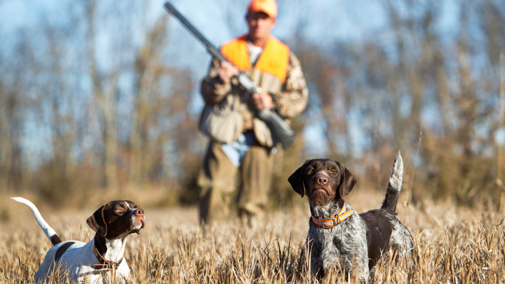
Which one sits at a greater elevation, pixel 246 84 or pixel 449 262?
pixel 246 84

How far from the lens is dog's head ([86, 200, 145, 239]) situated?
228 centimetres

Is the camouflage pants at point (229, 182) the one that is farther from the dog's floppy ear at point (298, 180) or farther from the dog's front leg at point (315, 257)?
the dog's front leg at point (315, 257)

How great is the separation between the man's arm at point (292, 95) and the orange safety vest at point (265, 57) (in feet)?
0.32

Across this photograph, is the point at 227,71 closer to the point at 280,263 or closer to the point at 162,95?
the point at 280,263

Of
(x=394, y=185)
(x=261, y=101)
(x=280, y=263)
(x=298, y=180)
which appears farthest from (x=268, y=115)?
(x=280, y=263)

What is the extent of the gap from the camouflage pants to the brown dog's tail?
2.28 metres

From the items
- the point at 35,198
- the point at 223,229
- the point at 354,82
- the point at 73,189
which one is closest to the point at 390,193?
the point at 223,229

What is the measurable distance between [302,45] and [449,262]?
65.8 ft

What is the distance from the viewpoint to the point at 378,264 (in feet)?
8.00

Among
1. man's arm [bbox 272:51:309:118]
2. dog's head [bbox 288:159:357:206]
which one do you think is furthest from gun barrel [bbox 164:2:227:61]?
dog's head [bbox 288:159:357:206]

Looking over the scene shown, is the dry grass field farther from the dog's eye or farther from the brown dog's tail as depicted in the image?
the dog's eye

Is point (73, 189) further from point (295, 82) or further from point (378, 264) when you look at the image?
point (378, 264)

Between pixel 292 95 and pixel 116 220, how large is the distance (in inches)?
123

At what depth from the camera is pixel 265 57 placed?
501 centimetres
